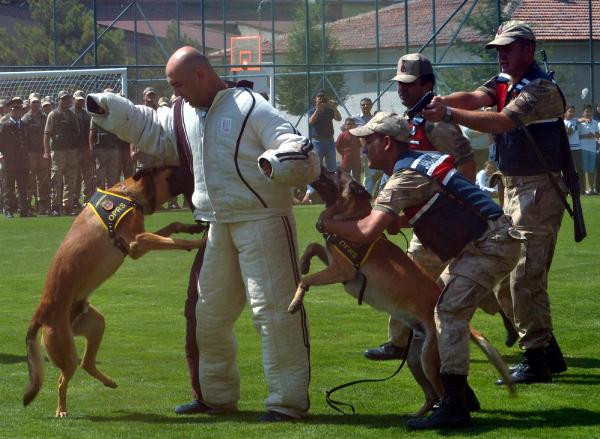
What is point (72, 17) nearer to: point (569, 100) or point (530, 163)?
point (569, 100)

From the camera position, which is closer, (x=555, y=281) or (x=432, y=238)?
(x=432, y=238)

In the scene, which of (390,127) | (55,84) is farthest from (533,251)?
(55,84)

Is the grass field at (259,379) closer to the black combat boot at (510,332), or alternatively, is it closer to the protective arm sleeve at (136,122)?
the black combat boot at (510,332)

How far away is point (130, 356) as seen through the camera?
7.96 m

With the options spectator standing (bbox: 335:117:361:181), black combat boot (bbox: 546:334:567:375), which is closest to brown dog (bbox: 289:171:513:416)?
black combat boot (bbox: 546:334:567:375)

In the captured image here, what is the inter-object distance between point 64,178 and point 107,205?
1386 centimetres

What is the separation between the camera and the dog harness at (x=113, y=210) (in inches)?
257

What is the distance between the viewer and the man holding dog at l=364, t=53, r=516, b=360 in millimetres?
6926

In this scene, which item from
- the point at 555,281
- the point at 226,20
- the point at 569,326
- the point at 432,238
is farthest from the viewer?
the point at 226,20

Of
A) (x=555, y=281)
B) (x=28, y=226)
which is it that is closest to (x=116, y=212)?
(x=555, y=281)

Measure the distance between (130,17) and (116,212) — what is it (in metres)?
26.5

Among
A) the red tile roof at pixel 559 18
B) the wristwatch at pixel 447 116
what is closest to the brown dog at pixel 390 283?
the wristwatch at pixel 447 116

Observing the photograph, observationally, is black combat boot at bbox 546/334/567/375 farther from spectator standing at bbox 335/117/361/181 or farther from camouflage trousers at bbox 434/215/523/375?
spectator standing at bbox 335/117/361/181

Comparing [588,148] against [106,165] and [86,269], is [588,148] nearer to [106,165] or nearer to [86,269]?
[106,165]
